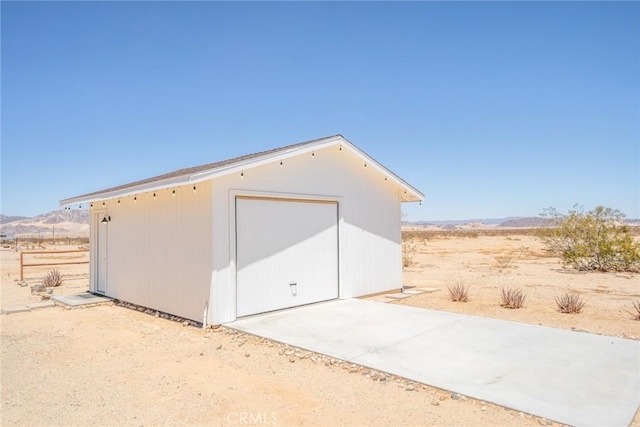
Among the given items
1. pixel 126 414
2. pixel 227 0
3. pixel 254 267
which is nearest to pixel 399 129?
pixel 227 0

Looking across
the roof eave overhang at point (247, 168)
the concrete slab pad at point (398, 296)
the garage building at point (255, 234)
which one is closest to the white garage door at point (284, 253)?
the garage building at point (255, 234)

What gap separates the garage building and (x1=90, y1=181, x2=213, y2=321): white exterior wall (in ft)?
0.08

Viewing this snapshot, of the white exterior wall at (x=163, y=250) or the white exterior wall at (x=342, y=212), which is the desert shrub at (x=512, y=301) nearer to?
the white exterior wall at (x=342, y=212)

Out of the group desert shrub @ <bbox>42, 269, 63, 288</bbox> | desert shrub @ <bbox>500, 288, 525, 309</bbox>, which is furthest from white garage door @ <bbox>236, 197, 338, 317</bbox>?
desert shrub @ <bbox>42, 269, 63, 288</bbox>

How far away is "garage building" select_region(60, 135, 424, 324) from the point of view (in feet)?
24.2

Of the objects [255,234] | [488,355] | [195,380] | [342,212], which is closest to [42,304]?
[255,234]

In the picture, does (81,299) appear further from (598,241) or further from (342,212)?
(598,241)

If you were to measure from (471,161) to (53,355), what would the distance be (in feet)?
91.3

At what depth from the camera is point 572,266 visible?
17.8 metres

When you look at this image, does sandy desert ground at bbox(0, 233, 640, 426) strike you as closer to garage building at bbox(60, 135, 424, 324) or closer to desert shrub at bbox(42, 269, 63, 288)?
garage building at bbox(60, 135, 424, 324)

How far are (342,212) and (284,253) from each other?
2054mm

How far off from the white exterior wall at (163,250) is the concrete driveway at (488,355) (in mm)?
1295

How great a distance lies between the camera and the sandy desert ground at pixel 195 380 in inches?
146

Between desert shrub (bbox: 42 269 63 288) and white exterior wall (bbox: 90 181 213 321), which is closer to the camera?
white exterior wall (bbox: 90 181 213 321)
